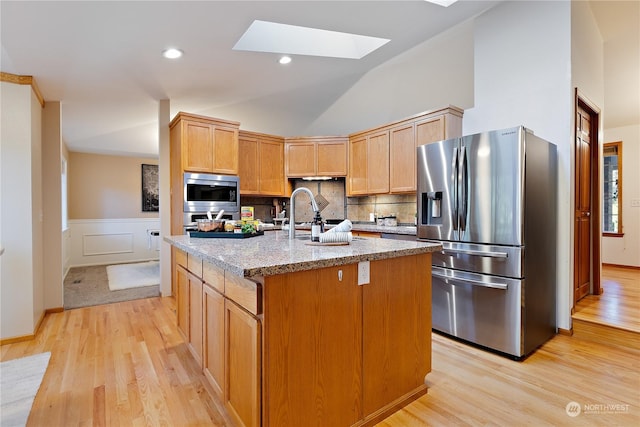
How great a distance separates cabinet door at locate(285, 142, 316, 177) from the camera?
504cm

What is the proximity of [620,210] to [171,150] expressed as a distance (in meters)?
7.21

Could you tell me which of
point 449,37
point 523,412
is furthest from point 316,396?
point 449,37

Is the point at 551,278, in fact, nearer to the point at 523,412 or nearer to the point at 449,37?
the point at 523,412

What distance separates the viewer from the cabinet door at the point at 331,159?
492 cm

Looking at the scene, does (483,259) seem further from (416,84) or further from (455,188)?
(416,84)

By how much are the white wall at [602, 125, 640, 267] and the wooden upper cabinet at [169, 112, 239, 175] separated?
6352 mm

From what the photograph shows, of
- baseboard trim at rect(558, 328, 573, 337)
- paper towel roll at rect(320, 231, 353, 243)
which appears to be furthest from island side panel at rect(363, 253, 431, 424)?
baseboard trim at rect(558, 328, 573, 337)

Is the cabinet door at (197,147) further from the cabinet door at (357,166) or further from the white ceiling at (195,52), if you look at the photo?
the cabinet door at (357,166)

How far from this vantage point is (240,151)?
470 cm

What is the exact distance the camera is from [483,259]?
8.53ft

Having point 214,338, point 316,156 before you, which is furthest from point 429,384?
point 316,156

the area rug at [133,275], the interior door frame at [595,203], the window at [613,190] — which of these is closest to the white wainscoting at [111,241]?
the area rug at [133,275]

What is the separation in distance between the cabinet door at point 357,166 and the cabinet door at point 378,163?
0.32 feet

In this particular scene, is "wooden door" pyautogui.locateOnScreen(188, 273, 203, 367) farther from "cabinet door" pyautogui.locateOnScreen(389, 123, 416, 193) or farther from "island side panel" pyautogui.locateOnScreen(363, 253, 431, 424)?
"cabinet door" pyautogui.locateOnScreen(389, 123, 416, 193)
